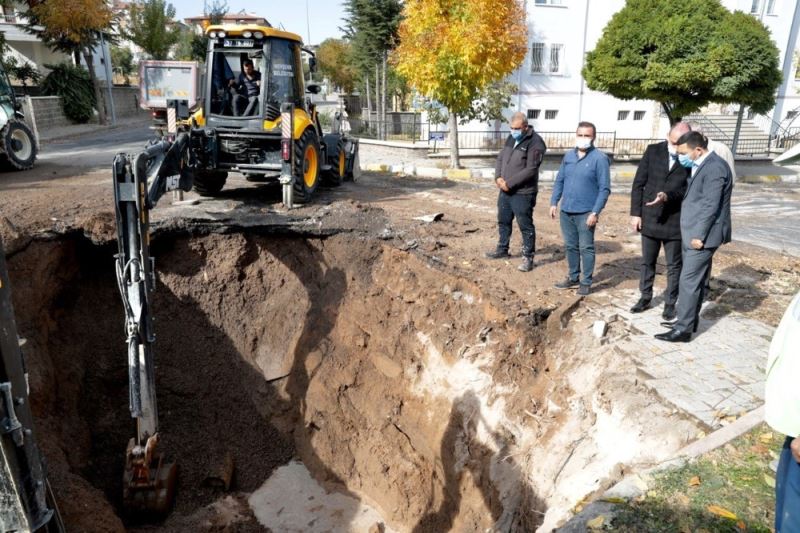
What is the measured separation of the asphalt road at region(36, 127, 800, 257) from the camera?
395 inches

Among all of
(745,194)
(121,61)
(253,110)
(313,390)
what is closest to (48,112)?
(253,110)

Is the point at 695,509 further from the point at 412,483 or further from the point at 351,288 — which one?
the point at 351,288

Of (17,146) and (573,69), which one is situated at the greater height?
(573,69)

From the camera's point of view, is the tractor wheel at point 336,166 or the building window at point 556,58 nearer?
the tractor wheel at point 336,166

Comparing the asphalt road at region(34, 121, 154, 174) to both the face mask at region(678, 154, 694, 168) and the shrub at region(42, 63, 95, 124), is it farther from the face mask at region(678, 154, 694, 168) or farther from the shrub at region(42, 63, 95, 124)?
the face mask at region(678, 154, 694, 168)

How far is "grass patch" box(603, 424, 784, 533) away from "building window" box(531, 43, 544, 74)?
2136cm

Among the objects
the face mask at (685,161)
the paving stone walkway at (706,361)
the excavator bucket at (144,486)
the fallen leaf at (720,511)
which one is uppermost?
the face mask at (685,161)

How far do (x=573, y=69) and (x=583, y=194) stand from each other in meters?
19.6

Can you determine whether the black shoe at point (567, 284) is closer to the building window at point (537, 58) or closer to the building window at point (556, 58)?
the building window at point (537, 58)

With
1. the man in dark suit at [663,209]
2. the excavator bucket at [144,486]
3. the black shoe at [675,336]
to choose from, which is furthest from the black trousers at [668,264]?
the excavator bucket at [144,486]

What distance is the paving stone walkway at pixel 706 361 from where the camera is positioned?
14.3 ft

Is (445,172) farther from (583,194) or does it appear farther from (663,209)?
(663,209)

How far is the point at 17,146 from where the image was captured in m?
12.5

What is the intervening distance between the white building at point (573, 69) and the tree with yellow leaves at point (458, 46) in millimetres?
7480
